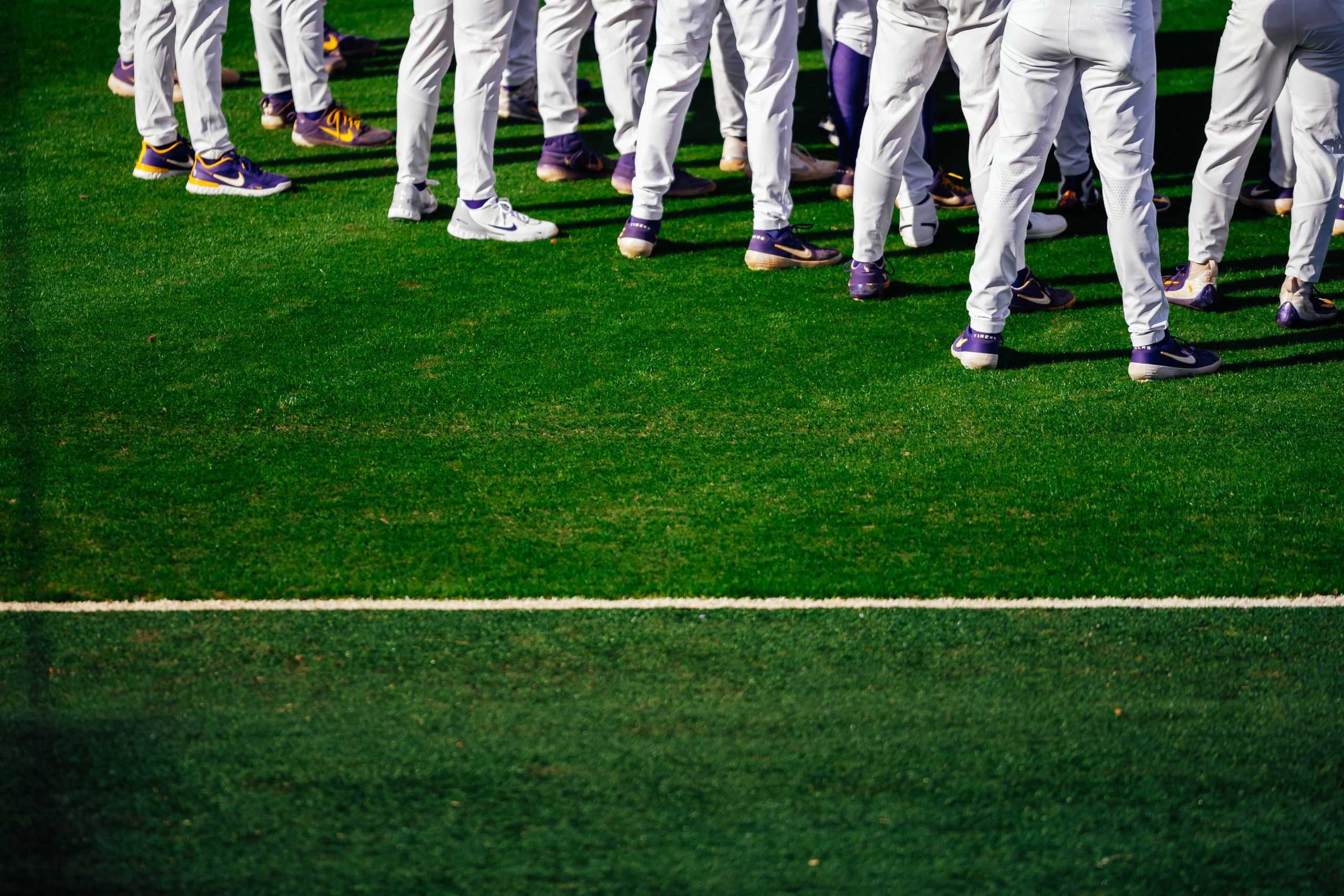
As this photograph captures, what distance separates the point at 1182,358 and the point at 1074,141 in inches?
82.3

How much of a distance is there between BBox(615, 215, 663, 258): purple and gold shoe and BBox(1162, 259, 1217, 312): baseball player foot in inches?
85.7

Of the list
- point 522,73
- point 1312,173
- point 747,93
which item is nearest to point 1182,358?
point 1312,173

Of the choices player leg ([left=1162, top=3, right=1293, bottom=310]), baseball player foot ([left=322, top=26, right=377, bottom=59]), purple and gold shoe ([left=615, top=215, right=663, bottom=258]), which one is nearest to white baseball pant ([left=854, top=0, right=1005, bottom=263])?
player leg ([left=1162, top=3, right=1293, bottom=310])

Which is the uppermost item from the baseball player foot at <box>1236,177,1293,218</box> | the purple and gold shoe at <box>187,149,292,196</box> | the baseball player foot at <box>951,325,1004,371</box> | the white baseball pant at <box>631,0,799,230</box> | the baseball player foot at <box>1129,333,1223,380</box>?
the white baseball pant at <box>631,0,799,230</box>

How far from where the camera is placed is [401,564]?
12.3 ft

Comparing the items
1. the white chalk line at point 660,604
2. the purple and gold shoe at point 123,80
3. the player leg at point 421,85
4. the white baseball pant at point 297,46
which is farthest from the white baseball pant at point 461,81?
the white chalk line at point 660,604

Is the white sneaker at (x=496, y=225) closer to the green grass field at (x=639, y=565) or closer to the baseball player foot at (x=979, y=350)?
the green grass field at (x=639, y=565)

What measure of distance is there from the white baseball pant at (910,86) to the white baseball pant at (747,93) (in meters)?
0.46

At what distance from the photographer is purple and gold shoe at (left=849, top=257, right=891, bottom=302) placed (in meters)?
5.66

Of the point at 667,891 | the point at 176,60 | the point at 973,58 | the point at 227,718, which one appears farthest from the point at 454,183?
the point at 667,891

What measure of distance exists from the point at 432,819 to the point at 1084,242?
461cm

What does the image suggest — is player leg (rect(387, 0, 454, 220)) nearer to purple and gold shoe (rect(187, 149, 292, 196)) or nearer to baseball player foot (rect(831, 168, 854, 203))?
purple and gold shoe (rect(187, 149, 292, 196))

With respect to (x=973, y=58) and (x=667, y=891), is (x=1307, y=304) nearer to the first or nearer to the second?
(x=973, y=58)

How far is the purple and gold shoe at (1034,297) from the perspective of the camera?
559 cm
